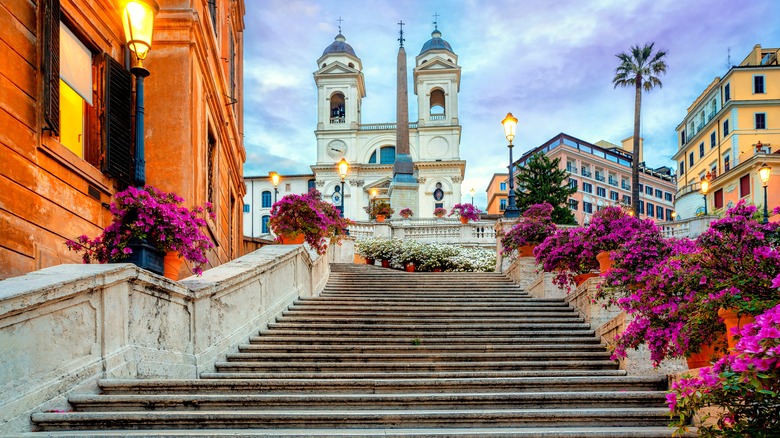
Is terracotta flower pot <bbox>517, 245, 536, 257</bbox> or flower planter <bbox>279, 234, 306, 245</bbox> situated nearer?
flower planter <bbox>279, 234, 306, 245</bbox>

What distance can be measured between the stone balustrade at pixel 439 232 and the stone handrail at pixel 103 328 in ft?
66.6

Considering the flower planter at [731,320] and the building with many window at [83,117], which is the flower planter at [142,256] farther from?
the flower planter at [731,320]

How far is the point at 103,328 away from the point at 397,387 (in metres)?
2.96

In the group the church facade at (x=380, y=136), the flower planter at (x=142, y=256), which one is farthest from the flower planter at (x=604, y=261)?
the church facade at (x=380, y=136)

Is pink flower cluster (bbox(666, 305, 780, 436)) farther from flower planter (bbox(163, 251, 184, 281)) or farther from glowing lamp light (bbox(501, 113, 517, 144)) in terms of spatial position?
glowing lamp light (bbox(501, 113, 517, 144))

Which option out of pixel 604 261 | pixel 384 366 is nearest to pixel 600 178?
pixel 604 261

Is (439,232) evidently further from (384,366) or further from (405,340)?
(384,366)

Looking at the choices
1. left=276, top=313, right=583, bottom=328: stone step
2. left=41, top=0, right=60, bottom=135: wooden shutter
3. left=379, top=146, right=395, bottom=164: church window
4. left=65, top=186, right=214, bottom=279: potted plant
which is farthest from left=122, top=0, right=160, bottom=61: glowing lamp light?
left=379, top=146, right=395, bottom=164: church window

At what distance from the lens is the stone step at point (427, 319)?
11.0 m

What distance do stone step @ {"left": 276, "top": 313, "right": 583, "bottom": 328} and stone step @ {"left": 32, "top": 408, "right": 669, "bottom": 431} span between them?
451cm

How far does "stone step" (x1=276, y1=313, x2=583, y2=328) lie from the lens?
11.0 metres

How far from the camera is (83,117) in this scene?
9.85 m

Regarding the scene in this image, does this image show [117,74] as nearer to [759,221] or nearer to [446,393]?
[446,393]

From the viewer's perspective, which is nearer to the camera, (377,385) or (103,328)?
(103,328)
